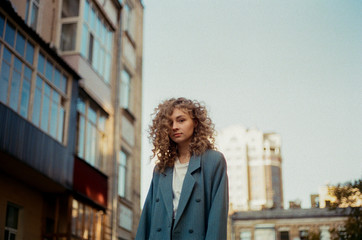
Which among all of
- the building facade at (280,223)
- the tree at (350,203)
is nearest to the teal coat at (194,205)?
the tree at (350,203)

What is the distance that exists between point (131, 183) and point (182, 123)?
953 inches

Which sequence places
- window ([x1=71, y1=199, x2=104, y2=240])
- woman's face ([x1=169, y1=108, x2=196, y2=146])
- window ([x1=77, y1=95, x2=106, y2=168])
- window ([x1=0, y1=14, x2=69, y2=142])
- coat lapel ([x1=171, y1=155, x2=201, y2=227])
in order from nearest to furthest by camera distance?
coat lapel ([x1=171, y1=155, x2=201, y2=227])
woman's face ([x1=169, y1=108, x2=196, y2=146])
window ([x1=0, y1=14, x2=69, y2=142])
window ([x1=71, y1=199, x2=104, y2=240])
window ([x1=77, y1=95, x2=106, y2=168])

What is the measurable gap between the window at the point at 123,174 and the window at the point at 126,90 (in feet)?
7.91

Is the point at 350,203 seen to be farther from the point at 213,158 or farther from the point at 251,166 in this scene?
the point at 251,166

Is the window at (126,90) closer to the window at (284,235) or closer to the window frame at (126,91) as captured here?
the window frame at (126,91)

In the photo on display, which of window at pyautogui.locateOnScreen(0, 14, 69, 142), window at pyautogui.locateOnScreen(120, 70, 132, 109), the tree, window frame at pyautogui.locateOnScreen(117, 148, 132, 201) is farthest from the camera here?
the tree

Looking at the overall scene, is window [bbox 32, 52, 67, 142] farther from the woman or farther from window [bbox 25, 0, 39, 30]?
the woman

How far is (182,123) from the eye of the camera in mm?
4809

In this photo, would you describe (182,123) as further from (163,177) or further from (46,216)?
(46,216)

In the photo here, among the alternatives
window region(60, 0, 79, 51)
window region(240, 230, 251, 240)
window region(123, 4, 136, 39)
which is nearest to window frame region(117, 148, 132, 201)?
window region(123, 4, 136, 39)

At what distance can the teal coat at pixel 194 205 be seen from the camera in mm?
4371

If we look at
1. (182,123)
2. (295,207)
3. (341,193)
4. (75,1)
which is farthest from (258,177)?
(182,123)

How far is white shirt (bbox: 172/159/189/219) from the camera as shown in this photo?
463cm

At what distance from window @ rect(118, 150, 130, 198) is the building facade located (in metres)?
40.3
